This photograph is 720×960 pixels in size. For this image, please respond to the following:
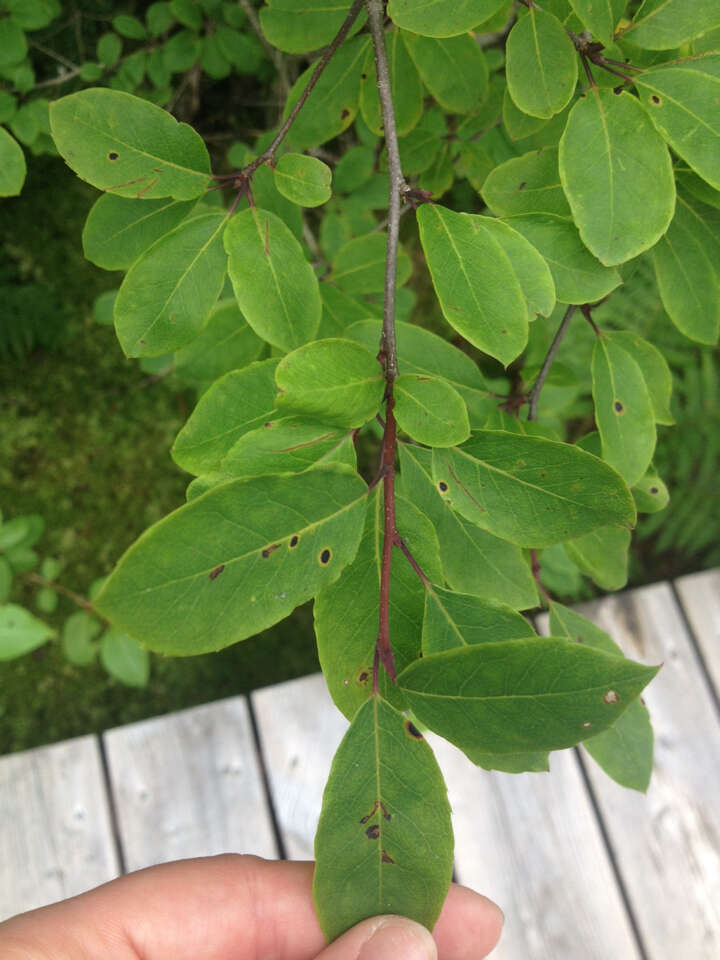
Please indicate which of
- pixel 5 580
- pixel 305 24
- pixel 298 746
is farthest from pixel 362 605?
pixel 298 746

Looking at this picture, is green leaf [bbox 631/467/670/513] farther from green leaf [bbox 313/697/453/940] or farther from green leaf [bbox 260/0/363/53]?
green leaf [bbox 260/0/363/53]

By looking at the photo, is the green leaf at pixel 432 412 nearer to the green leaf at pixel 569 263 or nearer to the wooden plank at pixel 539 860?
the green leaf at pixel 569 263

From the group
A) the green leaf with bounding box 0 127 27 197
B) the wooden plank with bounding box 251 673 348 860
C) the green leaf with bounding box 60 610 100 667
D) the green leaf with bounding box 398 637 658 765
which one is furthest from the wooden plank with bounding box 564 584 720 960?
the green leaf with bounding box 0 127 27 197

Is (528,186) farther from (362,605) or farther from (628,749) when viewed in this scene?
(628,749)

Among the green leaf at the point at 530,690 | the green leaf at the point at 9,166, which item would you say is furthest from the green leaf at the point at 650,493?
the green leaf at the point at 9,166

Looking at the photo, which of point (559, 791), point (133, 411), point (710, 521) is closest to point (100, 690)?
point (133, 411)

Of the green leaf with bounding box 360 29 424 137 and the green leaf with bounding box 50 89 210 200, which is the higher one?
the green leaf with bounding box 360 29 424 137
